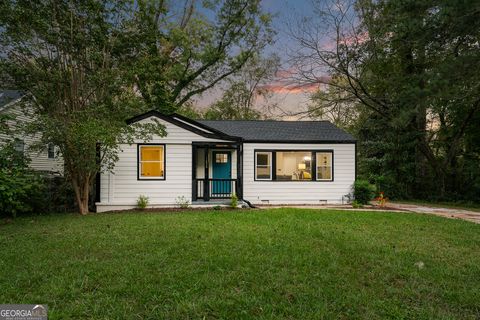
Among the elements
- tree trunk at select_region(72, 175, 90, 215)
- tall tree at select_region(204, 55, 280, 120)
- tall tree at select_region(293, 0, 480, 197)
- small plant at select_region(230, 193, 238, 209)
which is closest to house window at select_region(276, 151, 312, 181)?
small plant at select_region(230, 193, 238, 209)

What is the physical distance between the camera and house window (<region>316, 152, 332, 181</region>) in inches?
508

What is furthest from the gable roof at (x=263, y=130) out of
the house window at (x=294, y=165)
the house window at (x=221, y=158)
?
the house window at (x=221, y=158)

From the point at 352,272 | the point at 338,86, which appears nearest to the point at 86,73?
the point at 352,272

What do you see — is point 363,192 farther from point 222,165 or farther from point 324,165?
point 222,165

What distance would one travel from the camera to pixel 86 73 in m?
9.80

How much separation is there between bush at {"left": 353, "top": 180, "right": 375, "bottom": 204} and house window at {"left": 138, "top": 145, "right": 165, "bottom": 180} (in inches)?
311

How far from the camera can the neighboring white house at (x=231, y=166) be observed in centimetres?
1112

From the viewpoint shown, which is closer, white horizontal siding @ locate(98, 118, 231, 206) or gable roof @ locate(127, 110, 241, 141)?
white horizontal siding @ locate(98, 118, 231, 206)

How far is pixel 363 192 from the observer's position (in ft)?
41.0

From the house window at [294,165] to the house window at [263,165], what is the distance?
1.21 feet

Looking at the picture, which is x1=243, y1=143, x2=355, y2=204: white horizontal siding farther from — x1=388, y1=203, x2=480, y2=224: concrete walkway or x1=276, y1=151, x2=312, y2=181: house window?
x1=388, y1=203, x2=480, y2=224: concrete walkway

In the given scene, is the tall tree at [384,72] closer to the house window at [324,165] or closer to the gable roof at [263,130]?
the gable roof at [263,130]

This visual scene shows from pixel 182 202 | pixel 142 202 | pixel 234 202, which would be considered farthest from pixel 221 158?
pixel 142 202

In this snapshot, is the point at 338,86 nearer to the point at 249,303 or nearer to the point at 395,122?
the point at 395,122
